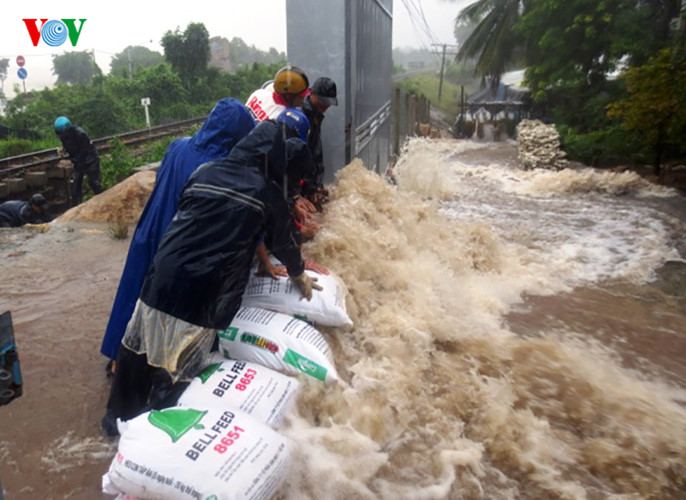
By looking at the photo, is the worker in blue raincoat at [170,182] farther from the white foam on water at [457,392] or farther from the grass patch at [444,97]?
the grass patch at [444,97]

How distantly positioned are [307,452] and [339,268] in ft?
6.60

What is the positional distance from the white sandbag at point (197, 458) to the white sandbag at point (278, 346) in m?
0.60

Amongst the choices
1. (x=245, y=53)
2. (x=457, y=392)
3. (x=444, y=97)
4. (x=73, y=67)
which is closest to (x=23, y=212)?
(x=457, y=392)

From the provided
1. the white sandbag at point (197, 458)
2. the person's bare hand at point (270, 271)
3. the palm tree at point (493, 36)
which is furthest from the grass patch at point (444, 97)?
the white sandbag at point (197, 458)

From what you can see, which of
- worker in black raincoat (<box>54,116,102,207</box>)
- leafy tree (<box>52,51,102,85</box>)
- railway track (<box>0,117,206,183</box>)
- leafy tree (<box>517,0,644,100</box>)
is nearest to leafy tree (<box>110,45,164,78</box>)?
leafy tree (<box>52,51,102,85</box>)

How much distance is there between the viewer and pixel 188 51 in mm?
30344

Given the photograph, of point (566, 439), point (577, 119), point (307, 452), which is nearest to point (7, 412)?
point (307, 452)

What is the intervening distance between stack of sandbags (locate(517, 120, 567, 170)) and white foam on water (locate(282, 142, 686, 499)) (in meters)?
7.03

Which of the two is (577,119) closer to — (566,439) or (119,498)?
(566,439)

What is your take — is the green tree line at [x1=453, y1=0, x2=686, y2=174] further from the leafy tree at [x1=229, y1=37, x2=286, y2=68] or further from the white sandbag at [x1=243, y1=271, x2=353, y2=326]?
the leafy tree at [x1=229, y1=37, x2=286, y2=68]

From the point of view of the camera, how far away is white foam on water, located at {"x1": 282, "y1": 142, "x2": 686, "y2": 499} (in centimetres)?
244

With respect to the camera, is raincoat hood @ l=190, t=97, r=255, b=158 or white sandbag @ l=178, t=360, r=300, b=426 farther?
raincoat hood @ l=190, t=97, r=255, b=158

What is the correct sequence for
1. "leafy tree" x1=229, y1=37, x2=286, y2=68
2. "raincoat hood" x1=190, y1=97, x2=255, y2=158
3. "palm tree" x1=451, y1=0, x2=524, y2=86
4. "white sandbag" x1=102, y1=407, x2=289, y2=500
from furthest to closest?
"leafy tree" x1=229, y1=37, x2=286, y2=68 → "palm tree" x1=451, y1=0, x2=524, y2=86 → "raincoat hood" x1=190, y1=97, x2=255, y2=158 → "white sandbag" x1=102, y1=407, x2=289, y2=500

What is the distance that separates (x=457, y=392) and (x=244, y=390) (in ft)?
4.35
